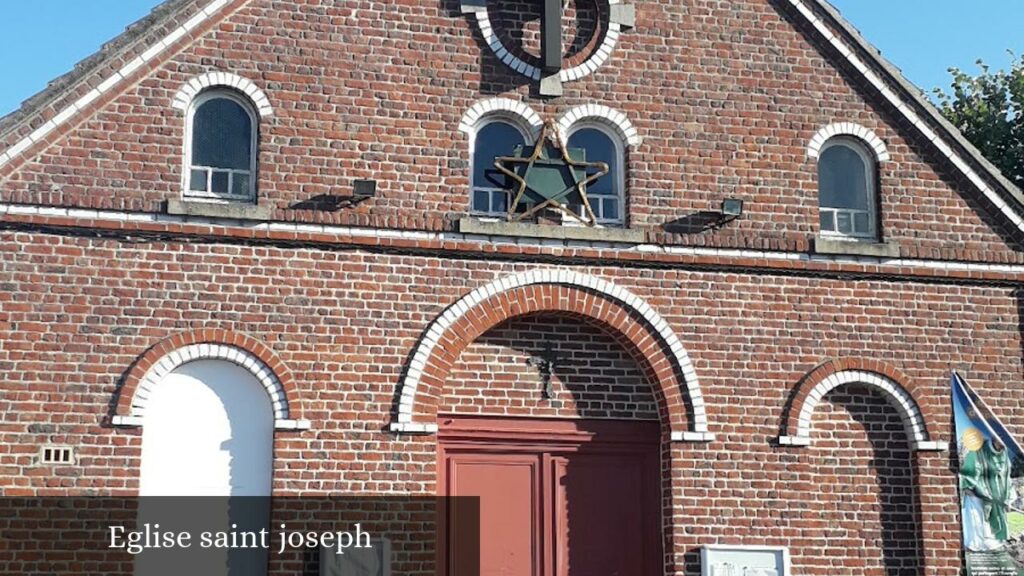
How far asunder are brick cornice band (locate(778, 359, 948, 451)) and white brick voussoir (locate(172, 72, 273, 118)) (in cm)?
652

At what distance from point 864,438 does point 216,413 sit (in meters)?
7.08

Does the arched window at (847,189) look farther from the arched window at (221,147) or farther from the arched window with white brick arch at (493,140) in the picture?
the arched window at (221,147)

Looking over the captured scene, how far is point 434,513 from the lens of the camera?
13734mm

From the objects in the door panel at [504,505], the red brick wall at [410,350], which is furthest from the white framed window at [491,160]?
the door panel at [504,505]

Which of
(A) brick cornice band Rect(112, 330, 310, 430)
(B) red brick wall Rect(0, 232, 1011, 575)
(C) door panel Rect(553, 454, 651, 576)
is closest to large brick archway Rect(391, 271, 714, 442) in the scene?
(B) red brick wall Rect(0, 232, 1011, 575)

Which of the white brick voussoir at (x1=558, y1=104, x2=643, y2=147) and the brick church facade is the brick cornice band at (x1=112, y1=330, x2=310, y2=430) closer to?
the brick church facade

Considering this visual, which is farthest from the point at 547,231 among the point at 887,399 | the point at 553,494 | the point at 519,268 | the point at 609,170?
the point at 887,399

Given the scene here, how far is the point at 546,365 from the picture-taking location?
14.7 metres

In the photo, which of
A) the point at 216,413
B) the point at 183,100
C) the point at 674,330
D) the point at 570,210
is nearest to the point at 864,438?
the point at 674,330

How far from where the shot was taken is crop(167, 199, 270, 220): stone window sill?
13633 mm

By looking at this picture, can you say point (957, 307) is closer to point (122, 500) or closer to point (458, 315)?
point (458, 315)

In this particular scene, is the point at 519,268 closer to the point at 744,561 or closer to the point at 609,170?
the point at 609,170

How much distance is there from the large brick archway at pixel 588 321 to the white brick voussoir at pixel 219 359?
1.48 metres

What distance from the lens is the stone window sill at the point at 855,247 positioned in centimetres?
1520
